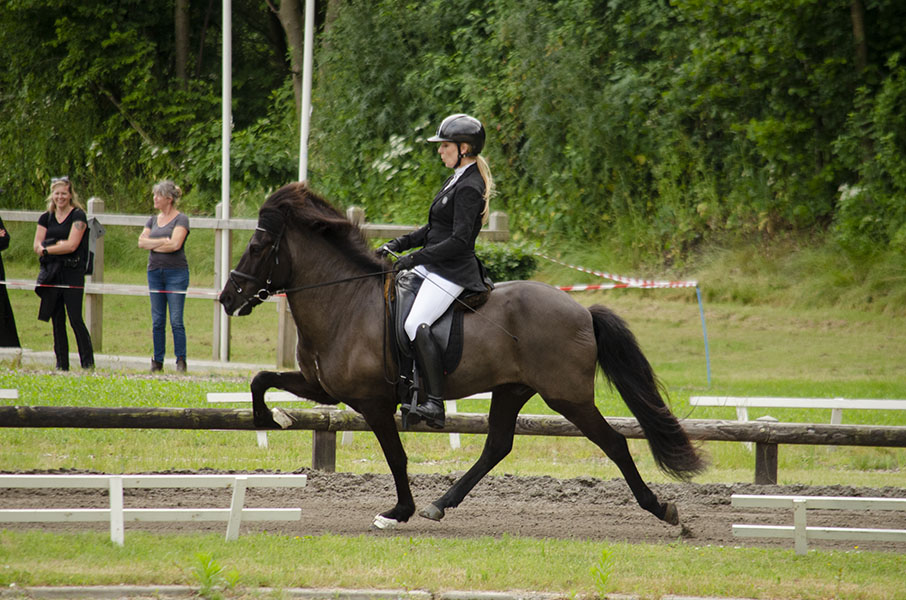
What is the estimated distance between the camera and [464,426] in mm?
8117

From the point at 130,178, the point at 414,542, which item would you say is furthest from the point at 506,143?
the point at 414,542

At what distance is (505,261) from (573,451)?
4.22 m

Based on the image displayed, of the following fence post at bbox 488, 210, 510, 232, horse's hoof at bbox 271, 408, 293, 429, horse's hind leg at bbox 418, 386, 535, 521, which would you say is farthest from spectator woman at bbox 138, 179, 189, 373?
horse's hind leg at bbox 418, 386, 535, 521

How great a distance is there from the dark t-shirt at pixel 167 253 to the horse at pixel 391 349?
5.63m

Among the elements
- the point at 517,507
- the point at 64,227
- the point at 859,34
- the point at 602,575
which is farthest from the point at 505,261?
the point at 602,575

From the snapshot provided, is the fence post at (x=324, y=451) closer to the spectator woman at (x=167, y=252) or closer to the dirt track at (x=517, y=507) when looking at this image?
the dirt track at (x=517, y=507)

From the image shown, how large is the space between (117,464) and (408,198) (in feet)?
39.1

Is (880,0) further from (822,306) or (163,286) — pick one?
(163,286)

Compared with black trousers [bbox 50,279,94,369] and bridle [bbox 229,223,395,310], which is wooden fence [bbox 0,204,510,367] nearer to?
black trousers [bbox 50,279,94,369]

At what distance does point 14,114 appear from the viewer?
2762 centimetres

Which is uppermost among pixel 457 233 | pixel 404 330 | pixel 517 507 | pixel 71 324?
pixel 457 233

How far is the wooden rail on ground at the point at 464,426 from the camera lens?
757 centimetres

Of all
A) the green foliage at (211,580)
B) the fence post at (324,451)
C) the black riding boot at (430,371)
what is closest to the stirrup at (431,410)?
the black riding boot at (430,371)

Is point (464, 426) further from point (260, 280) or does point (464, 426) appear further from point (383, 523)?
point (260, 280)
